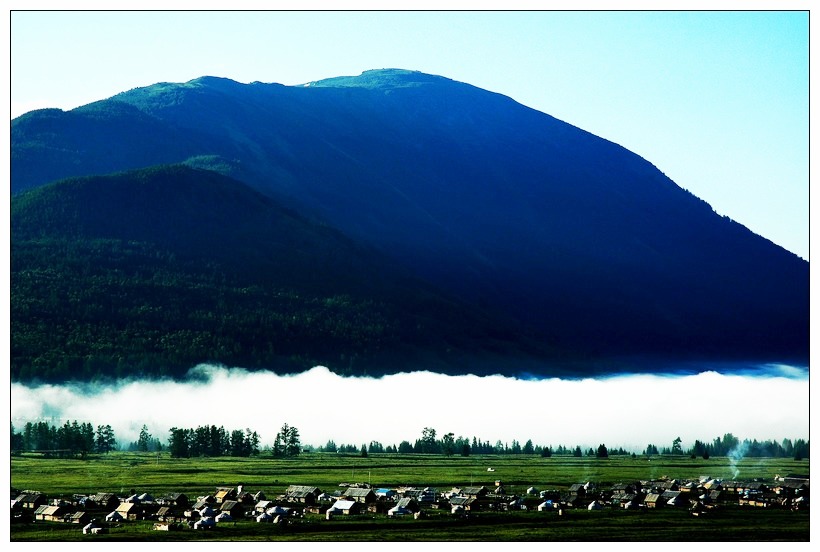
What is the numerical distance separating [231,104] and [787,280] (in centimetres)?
8994

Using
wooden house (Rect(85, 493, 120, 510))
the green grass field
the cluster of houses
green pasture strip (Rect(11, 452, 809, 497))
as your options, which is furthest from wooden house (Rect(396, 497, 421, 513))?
wooden house (Rect(85, 493, 120, 510))

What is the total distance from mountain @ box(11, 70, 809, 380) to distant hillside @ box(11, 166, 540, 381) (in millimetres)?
12639

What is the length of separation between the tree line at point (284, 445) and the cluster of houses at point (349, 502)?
21287mm

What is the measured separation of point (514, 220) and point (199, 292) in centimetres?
7134

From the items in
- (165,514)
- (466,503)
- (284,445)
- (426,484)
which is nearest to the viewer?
(165,514)

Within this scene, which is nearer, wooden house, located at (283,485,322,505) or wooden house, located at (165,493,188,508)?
wooden house, located at (165,493,188,508)

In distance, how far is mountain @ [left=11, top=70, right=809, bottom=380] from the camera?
147125mm

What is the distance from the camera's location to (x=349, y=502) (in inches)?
2285

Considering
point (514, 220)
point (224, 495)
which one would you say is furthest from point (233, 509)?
point (514, 220)

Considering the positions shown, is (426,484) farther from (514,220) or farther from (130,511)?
(514,220)

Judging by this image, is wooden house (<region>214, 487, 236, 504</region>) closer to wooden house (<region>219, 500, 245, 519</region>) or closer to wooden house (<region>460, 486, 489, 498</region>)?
wooden house (<region>219, 500, 245, 519</region>)

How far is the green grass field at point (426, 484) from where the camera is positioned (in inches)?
2023

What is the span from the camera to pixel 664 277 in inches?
6599

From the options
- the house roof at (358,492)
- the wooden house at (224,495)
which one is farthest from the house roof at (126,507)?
the house roof at (358,492)
